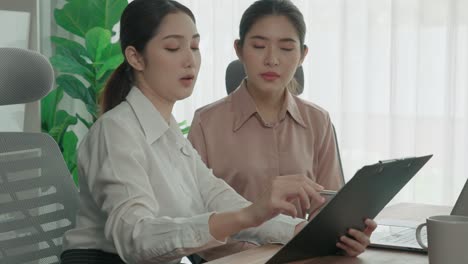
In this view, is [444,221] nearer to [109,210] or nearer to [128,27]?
[109,210]

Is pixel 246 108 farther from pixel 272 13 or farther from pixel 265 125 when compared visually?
pixel 272 13

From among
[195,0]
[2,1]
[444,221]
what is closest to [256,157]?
[444,221]

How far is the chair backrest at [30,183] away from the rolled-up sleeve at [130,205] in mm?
142

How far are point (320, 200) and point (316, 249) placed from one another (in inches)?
4.4

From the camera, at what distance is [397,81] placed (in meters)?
3.54

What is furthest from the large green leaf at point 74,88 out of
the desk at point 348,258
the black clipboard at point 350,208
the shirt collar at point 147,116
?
the black clipboard at point 350,208

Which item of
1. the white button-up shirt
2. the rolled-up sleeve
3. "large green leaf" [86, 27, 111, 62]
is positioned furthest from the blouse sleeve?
"large green leaf" [86, 27, 111, 62]

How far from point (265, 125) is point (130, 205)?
809mm

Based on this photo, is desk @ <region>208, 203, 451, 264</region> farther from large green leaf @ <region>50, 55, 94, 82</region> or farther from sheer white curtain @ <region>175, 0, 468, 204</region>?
large green leaf @ <region>50, 55, 94, 82</region>

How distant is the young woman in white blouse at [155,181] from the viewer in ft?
4.37

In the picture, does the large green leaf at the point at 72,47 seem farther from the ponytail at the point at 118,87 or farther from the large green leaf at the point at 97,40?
the ponytail at the point at 118,87

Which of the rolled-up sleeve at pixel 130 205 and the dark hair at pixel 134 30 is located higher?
the dark hair at pixel 134 30

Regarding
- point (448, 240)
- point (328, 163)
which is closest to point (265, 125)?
point (328, 163)

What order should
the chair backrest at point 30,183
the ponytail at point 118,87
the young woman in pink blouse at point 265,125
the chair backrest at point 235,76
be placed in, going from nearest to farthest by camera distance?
the chair backrest at point 30,183
the ponytail at point 118,87
the young woman in pink blouse at point 265,125
the chair backrest at point 235,76
